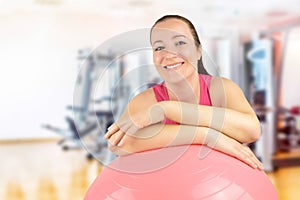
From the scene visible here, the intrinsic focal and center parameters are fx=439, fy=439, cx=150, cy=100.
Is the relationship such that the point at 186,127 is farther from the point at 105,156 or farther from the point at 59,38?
the point at 59,38

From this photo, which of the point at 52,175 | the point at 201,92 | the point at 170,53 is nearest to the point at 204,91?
the point at 201,92

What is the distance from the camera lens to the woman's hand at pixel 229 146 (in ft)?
2.96

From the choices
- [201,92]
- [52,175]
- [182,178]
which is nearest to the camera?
[182,178]

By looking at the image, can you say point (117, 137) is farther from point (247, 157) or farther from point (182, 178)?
point (247, 157)

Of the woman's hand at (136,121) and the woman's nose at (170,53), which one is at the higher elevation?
the woman's nose at (170,53)

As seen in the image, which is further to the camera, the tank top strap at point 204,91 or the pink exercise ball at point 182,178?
the tank top strap at point 204,91

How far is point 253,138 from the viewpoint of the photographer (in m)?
0.94

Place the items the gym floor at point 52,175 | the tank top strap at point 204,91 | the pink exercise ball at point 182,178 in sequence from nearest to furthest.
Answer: the pink exercise ball at point 182,178 < the tank top strap at point 204,91 < the gym floor at point 52,175

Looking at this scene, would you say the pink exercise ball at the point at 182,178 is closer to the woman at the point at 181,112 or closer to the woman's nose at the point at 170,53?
the woman at the point at 181,112

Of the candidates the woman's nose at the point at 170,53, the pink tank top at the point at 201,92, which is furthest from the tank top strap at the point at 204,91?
the woman's nose at the point at 170,53

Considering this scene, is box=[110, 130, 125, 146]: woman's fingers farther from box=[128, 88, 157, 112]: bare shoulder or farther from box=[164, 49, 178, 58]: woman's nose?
box=[164, 49, 178, 58]: woman's nose

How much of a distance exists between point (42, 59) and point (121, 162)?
5190 millimetres

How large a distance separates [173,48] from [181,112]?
13cm

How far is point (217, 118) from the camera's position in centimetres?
90
